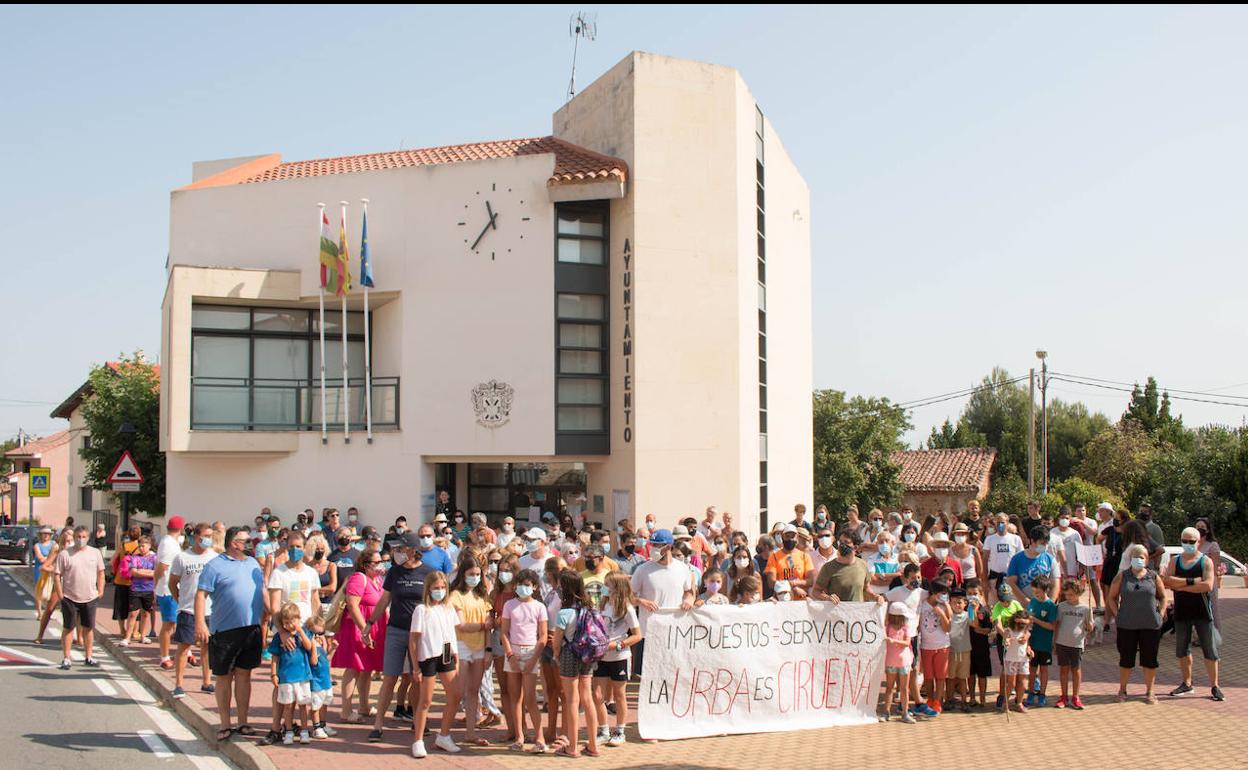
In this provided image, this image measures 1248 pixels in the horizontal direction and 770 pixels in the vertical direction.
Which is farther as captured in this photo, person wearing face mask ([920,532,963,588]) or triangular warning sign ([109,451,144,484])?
triangular warning sign ([109,451,144,484])

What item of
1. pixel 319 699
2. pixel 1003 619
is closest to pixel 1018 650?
pixel 1003 619

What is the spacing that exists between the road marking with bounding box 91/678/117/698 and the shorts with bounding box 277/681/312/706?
3810mm

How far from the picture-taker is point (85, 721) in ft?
33.4

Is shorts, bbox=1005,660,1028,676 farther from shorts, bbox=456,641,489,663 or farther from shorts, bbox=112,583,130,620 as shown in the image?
shorts, bbox=112,583,130,620

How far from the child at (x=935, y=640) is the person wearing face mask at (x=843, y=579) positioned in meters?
0.50

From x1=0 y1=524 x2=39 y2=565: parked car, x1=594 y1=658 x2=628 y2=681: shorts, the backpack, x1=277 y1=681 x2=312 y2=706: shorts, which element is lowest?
x1=0 y1=524 x2=39 y2=565: parked car

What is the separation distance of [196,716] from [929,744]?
6.94 metres

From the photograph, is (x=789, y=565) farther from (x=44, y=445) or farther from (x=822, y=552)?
(x=44, y=445)

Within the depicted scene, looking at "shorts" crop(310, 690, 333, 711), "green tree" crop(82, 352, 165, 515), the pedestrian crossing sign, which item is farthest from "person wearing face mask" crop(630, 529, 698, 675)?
the pedestrian crossing sign

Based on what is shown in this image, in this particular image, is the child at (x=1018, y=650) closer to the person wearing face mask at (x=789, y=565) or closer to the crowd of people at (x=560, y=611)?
the crowd of people at (x=560, y=611)

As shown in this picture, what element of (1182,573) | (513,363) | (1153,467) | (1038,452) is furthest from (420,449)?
(1038,452)

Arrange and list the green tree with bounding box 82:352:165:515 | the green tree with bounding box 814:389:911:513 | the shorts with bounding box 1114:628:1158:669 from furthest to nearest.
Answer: the green tree with bounding box 814:389:911:513 → the green tree with bounding box 82:352:165:515 → the shorts with bounding box 1114:628:1158:669

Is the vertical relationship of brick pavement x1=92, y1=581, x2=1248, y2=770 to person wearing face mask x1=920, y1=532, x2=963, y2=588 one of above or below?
below

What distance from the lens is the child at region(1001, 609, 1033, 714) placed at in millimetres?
10586
